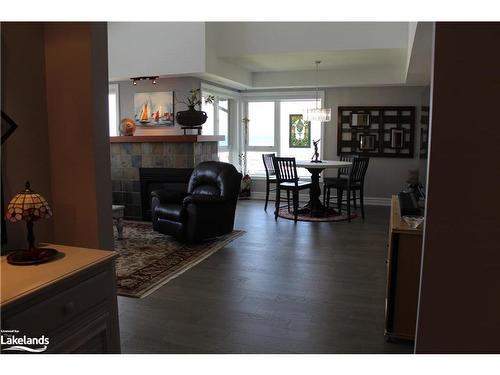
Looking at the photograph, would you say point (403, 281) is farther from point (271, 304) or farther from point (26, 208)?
point (26, 208)

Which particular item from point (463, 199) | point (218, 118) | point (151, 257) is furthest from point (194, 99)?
point (463, 199)

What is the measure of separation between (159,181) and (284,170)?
1.89 meters

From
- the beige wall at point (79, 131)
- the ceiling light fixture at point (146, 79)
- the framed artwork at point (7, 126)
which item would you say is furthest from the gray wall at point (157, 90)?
the framed artwork at point (7, 126)

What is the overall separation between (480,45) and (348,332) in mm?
1887

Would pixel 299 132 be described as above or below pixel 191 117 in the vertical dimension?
below

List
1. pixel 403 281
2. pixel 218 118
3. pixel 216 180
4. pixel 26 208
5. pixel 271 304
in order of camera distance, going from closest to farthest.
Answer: pixel 26 208, pixel 403 281, pixel 271 304, pixel 216 180, pixel 218 118

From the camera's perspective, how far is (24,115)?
200cm

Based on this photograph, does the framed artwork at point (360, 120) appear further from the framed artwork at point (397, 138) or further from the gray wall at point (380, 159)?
the framed artwork at point (397, 138)

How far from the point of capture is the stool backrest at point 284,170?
663 cm

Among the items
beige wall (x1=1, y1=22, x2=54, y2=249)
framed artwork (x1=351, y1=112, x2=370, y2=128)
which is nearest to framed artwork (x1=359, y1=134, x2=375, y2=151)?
framed artwork (x1=351, y1=112, x2=370, y2=128)

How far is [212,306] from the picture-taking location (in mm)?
3271

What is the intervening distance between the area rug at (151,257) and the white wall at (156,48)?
7.76 ft
